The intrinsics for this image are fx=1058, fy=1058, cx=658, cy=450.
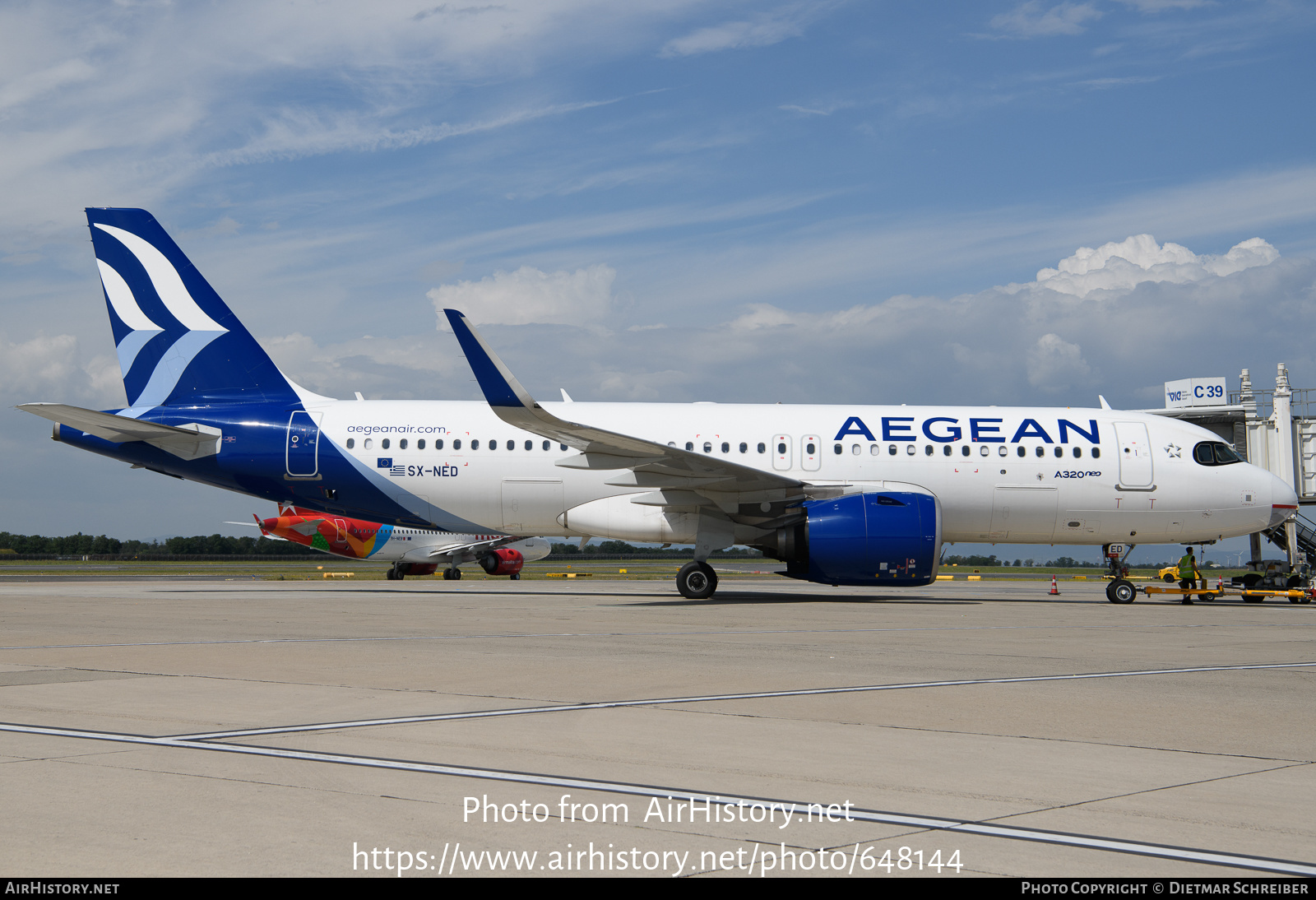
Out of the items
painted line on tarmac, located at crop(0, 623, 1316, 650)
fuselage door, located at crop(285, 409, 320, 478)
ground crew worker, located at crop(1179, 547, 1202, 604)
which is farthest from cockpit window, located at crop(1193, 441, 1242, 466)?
fuselage door, located at crop(285, 409, 320, 478)

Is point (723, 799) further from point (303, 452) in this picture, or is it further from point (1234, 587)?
point (1234, 587)

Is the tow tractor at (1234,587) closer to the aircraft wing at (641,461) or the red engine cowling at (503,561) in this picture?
the aircraft wing at (641,461)

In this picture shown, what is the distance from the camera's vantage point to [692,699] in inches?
332

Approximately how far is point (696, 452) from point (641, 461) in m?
1.93

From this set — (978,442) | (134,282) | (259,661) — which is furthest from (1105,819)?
(134,282)

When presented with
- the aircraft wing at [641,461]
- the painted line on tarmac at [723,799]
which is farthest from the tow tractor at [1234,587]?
the painted line on tarmac at [723,799]

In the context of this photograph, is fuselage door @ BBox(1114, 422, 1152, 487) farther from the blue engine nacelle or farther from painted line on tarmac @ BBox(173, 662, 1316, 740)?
painted line on tarmac @ BBox(173, 662, 1316, 740)

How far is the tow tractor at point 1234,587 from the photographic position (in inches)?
927

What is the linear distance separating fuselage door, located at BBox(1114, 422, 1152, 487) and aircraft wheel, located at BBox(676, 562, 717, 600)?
30.6ft

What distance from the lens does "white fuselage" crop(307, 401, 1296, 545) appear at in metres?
22.7

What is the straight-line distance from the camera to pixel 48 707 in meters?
7.78

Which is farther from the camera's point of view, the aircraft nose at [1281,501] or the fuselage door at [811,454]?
the aircraft nose at [1281,501]

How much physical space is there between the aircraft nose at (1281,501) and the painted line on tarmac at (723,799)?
880 inches

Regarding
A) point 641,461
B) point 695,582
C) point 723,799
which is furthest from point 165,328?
point 723,799
